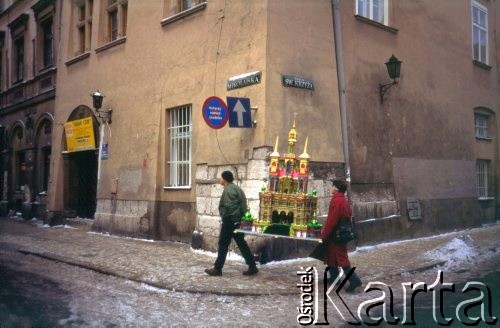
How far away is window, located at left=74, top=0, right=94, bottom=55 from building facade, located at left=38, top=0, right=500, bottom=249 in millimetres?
46

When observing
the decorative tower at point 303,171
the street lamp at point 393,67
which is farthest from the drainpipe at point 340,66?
the decorative tower at point 303,171

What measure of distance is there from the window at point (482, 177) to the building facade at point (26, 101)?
45.5ft

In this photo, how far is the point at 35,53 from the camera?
64.1ft

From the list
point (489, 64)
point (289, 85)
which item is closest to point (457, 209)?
point (489, 64)

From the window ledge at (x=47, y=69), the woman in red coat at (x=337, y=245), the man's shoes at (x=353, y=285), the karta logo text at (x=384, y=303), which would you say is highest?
the window ledge at (x=47, y=69)

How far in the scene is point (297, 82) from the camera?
10.4m

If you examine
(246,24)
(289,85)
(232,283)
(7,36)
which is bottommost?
(232,283)

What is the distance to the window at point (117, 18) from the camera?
14.8 m

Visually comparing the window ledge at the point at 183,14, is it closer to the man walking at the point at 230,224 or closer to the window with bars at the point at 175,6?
the window with bars at the point at 175,6

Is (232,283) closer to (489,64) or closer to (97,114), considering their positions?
(97,114)

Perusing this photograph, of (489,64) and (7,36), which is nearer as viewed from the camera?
(489,64)

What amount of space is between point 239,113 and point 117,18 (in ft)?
22.8

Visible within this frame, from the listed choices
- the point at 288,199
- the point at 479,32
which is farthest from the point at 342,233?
the point at 479,32

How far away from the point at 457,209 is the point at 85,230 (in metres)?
10.3
